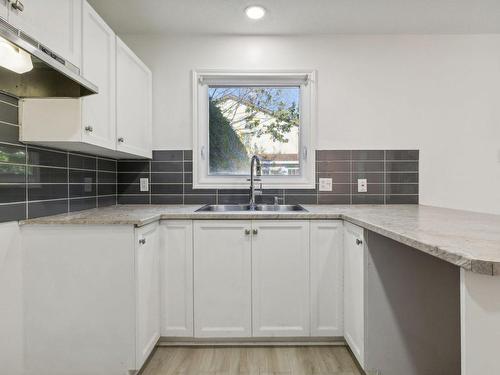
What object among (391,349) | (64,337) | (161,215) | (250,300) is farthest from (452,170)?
(64,337)

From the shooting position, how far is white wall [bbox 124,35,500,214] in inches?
95.7

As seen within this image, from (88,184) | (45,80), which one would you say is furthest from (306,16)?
(88,184)

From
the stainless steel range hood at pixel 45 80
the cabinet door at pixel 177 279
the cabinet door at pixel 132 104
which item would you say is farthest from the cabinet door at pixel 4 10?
the cabinet door at pixel 177 279

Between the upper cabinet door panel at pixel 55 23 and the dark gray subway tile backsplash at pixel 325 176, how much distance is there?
1.12 meters

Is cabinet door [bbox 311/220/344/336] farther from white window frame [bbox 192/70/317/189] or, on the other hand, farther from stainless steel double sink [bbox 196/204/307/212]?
white window frame [bbox 192/70/317/189]

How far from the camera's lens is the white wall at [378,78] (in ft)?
7.98

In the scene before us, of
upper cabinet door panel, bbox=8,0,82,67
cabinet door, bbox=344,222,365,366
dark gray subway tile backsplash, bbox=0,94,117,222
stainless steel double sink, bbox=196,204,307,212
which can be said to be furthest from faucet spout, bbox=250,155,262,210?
upper cabinet door panel, bbox=8,0,82,67

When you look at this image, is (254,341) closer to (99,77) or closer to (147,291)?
(147,291)

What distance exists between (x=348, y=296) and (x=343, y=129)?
1.34 m

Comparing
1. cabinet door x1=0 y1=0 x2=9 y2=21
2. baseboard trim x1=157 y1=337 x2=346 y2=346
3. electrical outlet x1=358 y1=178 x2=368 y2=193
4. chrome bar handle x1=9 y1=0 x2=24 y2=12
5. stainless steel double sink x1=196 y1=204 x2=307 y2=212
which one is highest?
chrome bar handle x1=9 y1=0 x2=24 y2=12

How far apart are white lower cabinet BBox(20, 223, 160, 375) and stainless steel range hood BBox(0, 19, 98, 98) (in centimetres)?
66

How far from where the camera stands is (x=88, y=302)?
1.50m

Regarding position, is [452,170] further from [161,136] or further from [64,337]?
[64,337]

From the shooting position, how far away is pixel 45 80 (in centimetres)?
131
